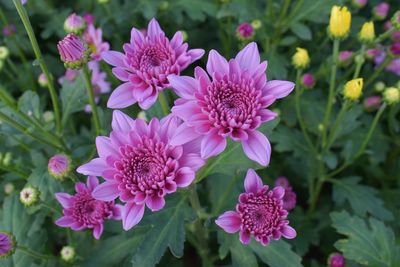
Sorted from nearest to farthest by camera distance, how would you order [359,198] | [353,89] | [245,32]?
[353,89] < [245,32] < [359,198]

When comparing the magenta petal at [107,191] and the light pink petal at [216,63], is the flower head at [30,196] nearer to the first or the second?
the magenta petal at [107,191]

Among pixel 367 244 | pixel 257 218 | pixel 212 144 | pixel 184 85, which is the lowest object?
pixel 367 244

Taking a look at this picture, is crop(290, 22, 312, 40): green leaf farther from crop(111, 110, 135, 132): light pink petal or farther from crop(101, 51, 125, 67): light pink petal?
crop(111, 110, 135, 132): light pink petal

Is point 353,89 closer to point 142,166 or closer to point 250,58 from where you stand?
point 250,58

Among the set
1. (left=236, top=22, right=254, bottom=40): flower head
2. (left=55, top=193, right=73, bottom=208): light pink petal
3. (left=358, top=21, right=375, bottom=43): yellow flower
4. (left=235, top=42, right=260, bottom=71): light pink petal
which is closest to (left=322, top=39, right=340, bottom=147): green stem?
(left=358, top=21, right=375, bottom=43): yellow flower

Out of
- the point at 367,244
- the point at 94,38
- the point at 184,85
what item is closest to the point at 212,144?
the point at 184,85

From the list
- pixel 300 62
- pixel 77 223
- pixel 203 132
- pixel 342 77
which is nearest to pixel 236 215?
pixel 203 132

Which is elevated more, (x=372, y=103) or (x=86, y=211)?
(x=86, y=211)

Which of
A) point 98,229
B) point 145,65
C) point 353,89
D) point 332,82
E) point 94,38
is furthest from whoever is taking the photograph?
point 94,38
